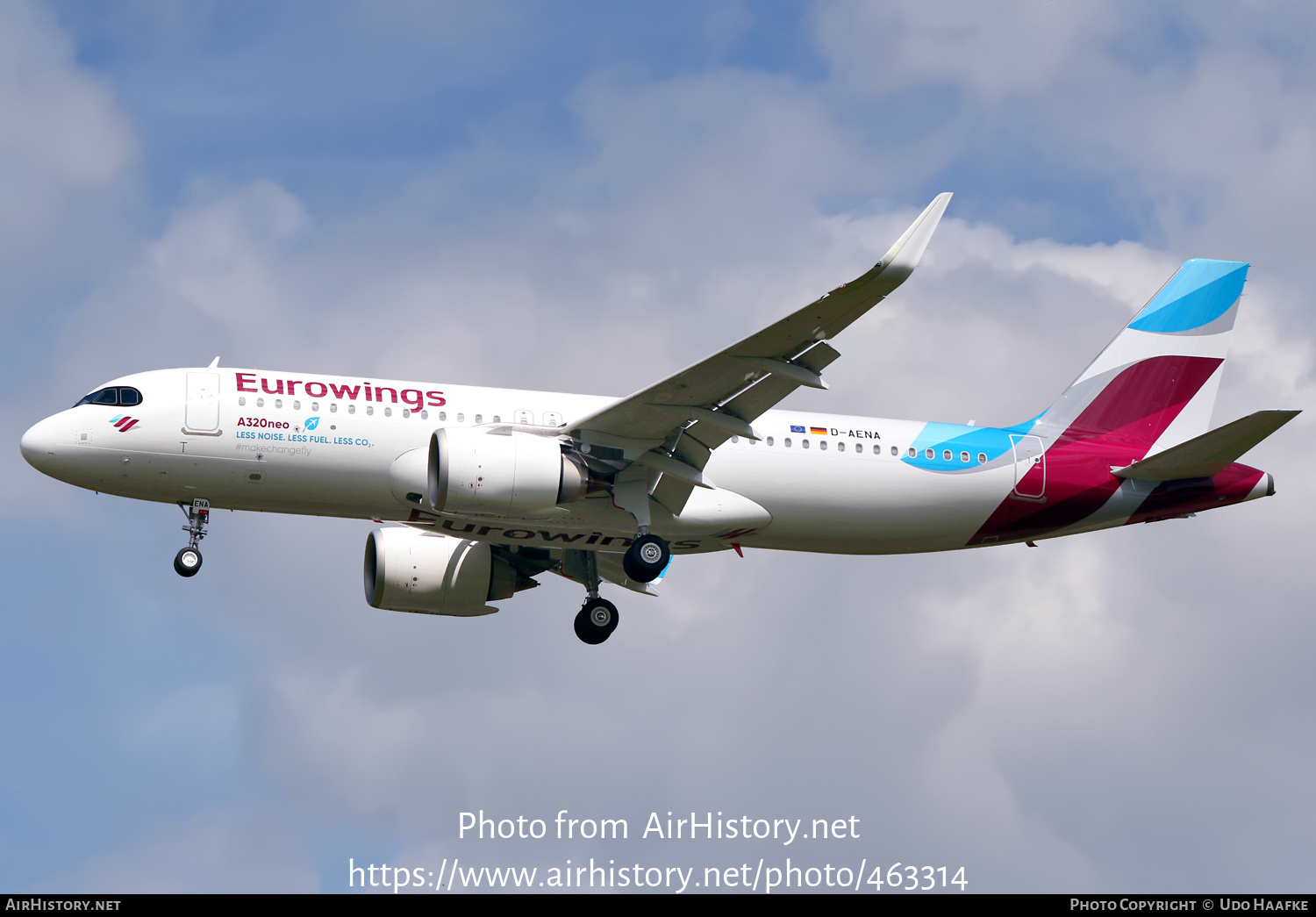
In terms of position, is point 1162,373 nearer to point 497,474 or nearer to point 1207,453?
point 1207,453

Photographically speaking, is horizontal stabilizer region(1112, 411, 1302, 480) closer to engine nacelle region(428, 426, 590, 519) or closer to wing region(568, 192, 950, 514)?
wing region(568, 192, 950, 514)

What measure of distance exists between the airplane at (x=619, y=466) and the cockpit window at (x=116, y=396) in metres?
0.04

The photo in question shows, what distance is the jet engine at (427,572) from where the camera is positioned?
35.2 metres

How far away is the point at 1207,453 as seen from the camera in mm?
33344

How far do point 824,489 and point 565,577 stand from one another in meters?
7.61

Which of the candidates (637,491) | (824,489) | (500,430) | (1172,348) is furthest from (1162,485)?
(500,430)

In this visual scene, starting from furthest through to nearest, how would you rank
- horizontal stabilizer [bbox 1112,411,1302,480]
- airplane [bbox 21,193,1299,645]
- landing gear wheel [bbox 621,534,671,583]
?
1. horizontal stabilizer [bbox 1112,411,1302,480]
2. landing gear wheel [bbox 621,534,671,583]
3. airplane [bbox 21,193,1299,645]

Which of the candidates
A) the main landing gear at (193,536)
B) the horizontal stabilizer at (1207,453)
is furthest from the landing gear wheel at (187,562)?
the horizontal stabilizer at (1207,453)

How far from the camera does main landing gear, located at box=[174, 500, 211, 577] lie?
100 feet

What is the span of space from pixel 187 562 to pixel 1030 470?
17.7 m

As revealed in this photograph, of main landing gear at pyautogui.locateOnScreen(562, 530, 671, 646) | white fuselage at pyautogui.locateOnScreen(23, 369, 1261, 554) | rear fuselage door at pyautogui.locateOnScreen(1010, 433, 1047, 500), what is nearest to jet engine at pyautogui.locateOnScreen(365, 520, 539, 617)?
main landing gear at pyautogui.locateOnScreen(562, 530, 671, 646)

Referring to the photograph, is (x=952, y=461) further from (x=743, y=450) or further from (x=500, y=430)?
(x=500, y=430)

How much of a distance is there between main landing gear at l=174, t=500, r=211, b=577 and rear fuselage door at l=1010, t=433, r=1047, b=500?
667 inches

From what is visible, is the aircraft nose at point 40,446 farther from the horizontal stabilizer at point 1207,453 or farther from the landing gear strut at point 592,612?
the horizontal stabilizer at point 1207,453
